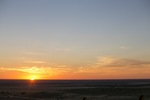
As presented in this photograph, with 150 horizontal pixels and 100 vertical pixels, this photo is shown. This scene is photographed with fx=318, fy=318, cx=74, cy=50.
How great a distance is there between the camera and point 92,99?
4422cm

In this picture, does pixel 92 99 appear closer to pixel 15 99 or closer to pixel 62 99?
pixel 62 99

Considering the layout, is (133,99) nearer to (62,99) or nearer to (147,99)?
(147,99)

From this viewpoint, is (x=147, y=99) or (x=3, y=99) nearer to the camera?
(x=147, y=99)

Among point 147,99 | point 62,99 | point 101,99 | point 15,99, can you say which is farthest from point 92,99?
point 15,99

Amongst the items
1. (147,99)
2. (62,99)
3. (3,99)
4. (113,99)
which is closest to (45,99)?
(62,99)

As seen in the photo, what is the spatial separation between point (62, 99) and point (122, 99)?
324 inches

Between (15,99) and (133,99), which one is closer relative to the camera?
(133,99)

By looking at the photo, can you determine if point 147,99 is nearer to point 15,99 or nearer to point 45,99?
point 45,99

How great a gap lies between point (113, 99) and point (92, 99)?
316cm

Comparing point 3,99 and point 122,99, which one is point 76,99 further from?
point 3,99

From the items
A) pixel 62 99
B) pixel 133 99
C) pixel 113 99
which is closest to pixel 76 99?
pixel 62 99

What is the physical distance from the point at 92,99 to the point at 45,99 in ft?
21.5

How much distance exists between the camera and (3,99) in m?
44.0

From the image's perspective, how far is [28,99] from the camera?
45.7m
